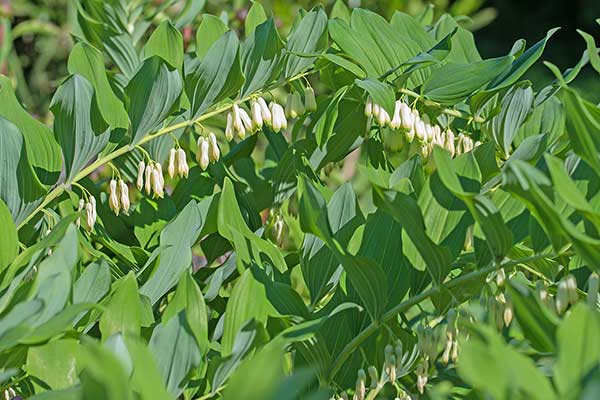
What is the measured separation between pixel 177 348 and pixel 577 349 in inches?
10.7

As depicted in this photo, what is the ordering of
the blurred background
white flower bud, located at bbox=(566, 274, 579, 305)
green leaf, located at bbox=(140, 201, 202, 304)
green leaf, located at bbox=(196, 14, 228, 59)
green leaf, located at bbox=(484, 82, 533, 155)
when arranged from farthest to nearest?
1. the blurred background
2. green leaf, located at bbox=(196, 14, 228, 59)
3. green leaf, located at bbox=(484, 82, 533, 155)
4. green leaf, located at bbox=(140, 201, 202, 304)
5. white flower bud, located at bbox=(566, 274, 579, 305)

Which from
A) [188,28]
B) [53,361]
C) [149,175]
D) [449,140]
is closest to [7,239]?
[53,361]

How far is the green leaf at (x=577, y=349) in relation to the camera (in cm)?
49

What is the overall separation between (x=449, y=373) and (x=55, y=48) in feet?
8.90

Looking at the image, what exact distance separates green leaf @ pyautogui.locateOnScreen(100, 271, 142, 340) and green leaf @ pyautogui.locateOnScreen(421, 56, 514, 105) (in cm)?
39

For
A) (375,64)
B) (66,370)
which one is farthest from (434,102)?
(66,370)

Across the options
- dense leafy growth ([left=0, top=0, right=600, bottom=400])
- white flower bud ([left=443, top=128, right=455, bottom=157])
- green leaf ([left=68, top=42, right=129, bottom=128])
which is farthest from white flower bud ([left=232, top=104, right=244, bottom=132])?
white flower bud ([left=443, top=128, right=455, bottom=157])

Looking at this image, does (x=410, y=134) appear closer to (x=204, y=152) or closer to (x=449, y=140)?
(x=449, y=140)

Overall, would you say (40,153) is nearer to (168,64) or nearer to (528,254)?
(168,64)

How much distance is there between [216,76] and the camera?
89 cm

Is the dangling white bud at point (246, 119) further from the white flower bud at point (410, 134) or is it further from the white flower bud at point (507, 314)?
the white flower bud at point (507, 314)

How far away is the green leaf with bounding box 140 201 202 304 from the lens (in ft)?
2.65

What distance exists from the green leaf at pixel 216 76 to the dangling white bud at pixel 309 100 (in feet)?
0.32

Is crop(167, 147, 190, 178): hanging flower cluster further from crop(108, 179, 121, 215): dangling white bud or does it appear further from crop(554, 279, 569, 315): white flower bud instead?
crop(554, 279, 569, 315): white flower bud
